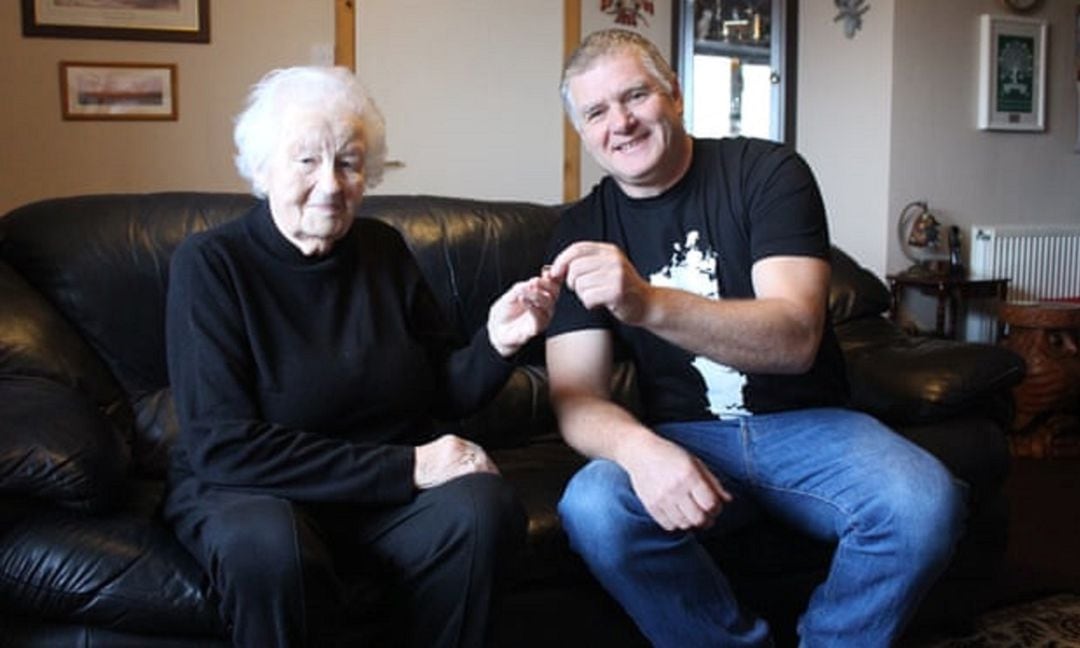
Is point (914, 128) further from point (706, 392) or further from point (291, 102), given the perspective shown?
point (291, 102)

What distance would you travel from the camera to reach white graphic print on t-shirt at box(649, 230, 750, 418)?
1786mm

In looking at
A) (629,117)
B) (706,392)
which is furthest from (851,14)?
(706,392)

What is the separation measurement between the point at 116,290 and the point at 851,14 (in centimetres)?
346

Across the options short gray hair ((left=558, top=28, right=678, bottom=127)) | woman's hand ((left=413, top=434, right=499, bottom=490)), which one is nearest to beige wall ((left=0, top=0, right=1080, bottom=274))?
short gray hair ((left=558, top=28, right=678, bottom=127))

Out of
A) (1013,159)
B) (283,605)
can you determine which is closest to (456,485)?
(283,605)

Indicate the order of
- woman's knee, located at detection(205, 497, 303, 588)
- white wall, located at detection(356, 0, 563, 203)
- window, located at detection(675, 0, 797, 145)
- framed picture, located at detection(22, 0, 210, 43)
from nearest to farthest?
woman's knee, located at detection(205, 497, 303, 588), framed picture, located at detection(22, 0, 210, 43), white wall, located at detection(356, 0, 563, 203), window, located at detection(675, 0, 797, 145)

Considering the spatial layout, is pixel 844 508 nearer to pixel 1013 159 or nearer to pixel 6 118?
pixel 6 118

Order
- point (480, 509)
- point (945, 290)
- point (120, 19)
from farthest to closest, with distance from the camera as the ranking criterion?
point (945, 290) < point (120, 19) < point (480, 509)

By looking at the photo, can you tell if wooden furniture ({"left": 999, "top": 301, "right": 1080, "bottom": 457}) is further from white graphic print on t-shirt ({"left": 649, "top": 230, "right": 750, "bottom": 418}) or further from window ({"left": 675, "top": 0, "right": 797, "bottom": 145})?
white graphic print on t-shirt ({"left": 649, "top": 230, "right": 750, "bottom": 418})

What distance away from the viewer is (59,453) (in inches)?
62.0

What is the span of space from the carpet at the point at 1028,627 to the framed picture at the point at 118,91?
122 inches

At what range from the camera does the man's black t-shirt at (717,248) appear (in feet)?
5.79

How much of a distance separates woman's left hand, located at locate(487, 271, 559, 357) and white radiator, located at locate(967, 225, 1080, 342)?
348cm

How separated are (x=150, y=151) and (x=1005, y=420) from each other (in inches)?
118
